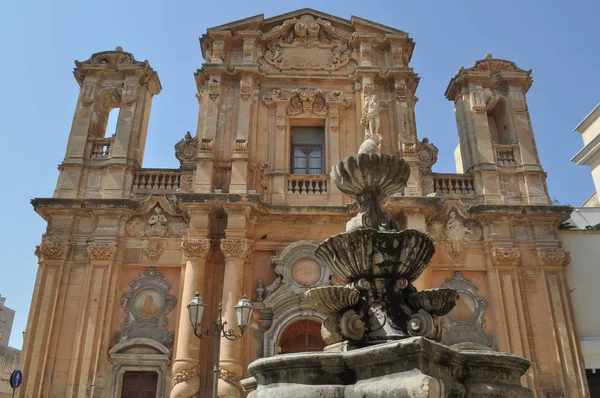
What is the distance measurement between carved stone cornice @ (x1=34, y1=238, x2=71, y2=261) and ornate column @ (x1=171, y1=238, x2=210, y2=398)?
9.67 feet

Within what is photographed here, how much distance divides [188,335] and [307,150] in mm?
6227

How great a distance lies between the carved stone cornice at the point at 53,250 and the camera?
13.0 meters

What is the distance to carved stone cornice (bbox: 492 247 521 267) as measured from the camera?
1305 cm

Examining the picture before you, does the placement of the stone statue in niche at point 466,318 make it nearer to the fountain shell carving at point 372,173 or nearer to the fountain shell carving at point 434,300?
the fountain shell carving at point 372,173

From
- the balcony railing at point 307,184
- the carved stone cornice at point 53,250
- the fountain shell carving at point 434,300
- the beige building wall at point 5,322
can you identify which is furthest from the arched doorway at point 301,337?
the beige building wall at point 5,322

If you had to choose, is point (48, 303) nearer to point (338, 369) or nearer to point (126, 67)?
point (126, 67)

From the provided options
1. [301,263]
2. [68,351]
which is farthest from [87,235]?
[301,263]

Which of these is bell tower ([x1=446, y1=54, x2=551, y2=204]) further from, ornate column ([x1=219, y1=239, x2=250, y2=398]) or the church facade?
ornate column ([x1=219, y1=239, x2=250, y2=398])

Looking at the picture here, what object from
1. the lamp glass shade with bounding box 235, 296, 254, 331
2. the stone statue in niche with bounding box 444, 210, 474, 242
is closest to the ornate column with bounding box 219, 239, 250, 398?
the lamp glass shade with bounding box 235, 296, 254, 331

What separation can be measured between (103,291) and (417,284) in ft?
24.2

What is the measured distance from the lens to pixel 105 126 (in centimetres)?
1587

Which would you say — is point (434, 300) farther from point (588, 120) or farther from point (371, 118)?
point (588, 120)

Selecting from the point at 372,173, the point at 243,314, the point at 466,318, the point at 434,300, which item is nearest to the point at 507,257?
the point at 466,318

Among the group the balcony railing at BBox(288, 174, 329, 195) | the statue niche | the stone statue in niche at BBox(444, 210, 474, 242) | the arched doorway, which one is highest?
the statue niche
